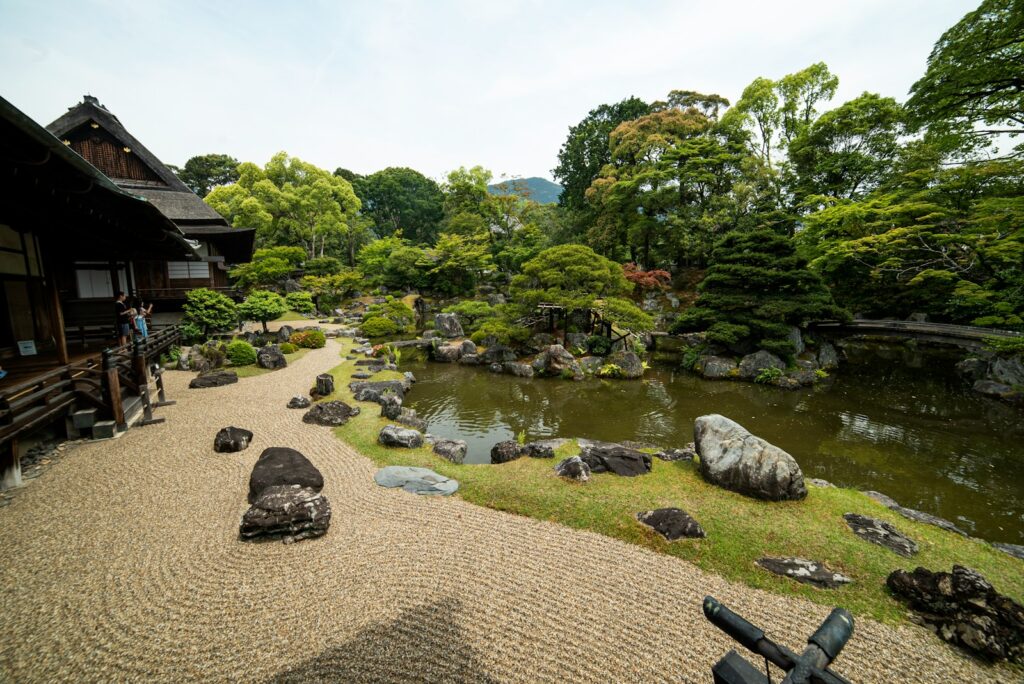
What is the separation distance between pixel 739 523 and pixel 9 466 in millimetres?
10386

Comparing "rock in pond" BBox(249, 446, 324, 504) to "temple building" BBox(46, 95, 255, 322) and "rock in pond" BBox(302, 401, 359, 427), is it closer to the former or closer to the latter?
"rock in pond" BBox(302, 401, 359, 427)

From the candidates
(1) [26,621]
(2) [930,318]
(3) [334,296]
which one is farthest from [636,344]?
(3) [334,296]

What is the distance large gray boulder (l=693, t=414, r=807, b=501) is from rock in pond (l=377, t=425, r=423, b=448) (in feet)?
17.5

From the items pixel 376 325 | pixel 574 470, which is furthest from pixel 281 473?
pixel 376 325

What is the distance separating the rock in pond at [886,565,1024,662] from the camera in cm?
337

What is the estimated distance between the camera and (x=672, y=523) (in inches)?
203

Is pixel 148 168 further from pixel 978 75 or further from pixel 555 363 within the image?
pixel 978 75

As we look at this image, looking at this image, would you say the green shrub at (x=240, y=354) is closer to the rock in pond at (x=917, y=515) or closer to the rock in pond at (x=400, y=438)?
the rock in pond at (x=400, y=438)

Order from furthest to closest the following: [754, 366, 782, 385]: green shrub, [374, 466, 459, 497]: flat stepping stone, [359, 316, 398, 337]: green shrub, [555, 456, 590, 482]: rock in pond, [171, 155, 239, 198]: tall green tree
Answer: [171, 155, 239, 198]: tall green tree
[359, 316, 398, 337]: green shrub
[754, 366, 782, 385]: green shrub
[555, 456, 590, 482]: rock in pond
[374, 466, 459, 497]: flat stepping stone

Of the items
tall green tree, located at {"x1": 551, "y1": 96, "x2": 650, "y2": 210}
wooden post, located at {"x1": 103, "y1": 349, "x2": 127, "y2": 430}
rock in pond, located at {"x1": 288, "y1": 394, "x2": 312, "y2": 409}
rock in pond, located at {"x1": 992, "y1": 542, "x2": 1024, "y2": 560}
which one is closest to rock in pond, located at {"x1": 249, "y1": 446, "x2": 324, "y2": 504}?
rock in pond, located at {"x1": 288, "y1": 394, "x2": 312, "y2": 409}

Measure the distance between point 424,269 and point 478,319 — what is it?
10258 mm

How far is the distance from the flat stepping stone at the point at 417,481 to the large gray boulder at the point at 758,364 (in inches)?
490

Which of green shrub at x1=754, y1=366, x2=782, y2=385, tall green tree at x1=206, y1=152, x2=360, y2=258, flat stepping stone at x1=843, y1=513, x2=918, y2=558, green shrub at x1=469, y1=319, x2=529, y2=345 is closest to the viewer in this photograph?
flat stepping stone at x1=843, y1=513, x2=918, y2=558

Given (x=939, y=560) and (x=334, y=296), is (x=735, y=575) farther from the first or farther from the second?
(x=334, y=296)
